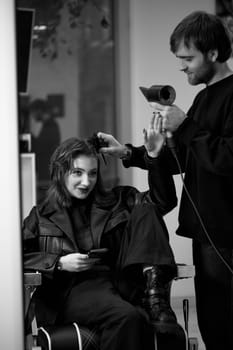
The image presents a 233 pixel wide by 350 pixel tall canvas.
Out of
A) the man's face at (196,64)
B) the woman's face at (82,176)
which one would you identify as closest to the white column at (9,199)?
the woman's face at (82,176)

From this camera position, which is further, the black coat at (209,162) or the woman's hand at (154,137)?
the woman's hand at (154,137)

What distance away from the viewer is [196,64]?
6.97ft

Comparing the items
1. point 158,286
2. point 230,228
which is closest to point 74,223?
point 158,286

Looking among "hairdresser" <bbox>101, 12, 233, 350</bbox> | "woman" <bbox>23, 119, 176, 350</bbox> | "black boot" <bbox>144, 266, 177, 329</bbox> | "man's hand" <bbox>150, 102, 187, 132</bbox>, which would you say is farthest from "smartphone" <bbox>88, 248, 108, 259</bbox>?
"man's hand" <bbox>150, 102, 187, 132</bbox>

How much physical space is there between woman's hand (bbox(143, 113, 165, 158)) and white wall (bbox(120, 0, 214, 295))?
0.08m

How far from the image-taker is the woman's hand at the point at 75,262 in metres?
2.23

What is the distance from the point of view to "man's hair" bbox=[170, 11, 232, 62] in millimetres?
2092

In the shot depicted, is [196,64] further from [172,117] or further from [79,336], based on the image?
[79,336]

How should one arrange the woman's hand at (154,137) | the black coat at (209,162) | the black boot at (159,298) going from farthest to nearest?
1. the black boot at (159,298)
2. the woman's hand at (154,137)
3. the black coat at (209,162)

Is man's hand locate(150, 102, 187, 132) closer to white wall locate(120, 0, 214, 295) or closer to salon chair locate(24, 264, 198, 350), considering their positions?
white wall locate(120, 0, 214, 295)

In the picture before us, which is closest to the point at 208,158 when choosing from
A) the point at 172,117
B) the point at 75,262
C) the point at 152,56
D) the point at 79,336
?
the point at 172,117

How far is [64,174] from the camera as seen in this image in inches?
92.3

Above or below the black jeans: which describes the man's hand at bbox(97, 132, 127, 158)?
above

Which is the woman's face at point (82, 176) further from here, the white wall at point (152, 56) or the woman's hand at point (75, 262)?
the woman's hand at point (75, 262)
